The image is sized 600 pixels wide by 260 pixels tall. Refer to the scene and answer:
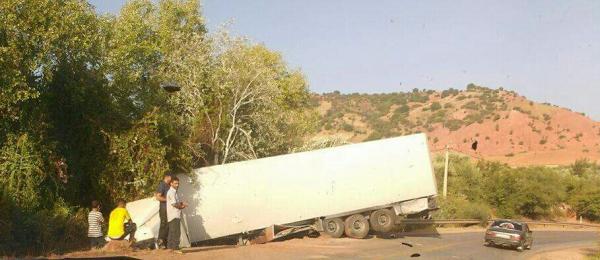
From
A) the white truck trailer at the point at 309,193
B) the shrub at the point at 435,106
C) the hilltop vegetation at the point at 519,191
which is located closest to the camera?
the white truck trailer at the point at 309,193

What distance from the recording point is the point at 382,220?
20312mm

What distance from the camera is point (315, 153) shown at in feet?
62.2

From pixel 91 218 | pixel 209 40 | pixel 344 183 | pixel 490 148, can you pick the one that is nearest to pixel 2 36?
pixel 91 218

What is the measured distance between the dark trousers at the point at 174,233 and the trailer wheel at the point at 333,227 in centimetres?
672

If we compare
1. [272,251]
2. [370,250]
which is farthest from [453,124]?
[272,251]

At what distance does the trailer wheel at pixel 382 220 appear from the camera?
66.3ft

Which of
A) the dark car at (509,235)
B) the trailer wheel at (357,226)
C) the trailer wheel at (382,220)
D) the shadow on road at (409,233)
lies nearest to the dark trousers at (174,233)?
the trailer wheel at (357,226)

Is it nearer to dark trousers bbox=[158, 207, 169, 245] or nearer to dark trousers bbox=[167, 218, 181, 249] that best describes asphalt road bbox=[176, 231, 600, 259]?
dark trousers bbox=[167, 218, 181, 249]

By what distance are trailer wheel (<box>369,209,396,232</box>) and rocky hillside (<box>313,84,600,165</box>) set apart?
2166 inches

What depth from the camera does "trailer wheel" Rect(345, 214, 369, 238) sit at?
19.9 meters

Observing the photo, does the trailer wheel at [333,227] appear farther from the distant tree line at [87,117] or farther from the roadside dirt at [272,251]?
the distant tree line at [87,117]

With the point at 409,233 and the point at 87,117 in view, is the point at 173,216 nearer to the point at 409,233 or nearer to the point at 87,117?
the point at 87,117

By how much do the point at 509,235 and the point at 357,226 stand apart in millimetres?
7059

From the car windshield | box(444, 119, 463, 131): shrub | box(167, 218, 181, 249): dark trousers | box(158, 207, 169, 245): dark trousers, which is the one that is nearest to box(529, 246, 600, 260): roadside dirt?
the car windshield
